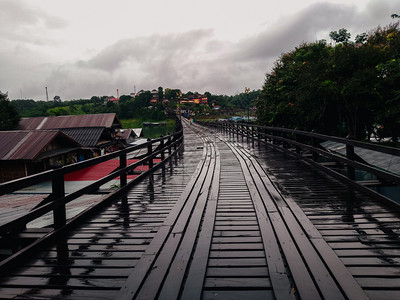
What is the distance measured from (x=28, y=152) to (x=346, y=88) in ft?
77.1

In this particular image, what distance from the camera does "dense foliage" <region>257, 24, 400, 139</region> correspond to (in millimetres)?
16406

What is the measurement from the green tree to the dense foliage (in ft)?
143

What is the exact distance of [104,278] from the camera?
270 centimetres

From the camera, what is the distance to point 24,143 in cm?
2395

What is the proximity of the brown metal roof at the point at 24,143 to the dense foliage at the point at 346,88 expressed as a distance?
20.0 m

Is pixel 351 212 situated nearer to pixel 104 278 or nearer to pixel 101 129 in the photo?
pixel 104 278

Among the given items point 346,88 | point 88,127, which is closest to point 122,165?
point 346,88

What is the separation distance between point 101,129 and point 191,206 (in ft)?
110

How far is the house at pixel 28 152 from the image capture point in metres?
22.5

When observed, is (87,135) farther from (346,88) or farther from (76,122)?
(346,88)

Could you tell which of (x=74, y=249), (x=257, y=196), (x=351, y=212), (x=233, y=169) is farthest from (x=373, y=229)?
(x=233, y=169)

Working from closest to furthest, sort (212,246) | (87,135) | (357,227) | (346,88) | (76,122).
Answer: (212,246)
(357,227)
(346,88)
(87,135)
(76,122)

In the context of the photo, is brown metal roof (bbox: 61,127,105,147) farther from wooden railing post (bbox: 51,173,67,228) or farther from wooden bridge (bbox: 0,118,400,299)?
wooden railing post (bbox: 51,173,67,228)

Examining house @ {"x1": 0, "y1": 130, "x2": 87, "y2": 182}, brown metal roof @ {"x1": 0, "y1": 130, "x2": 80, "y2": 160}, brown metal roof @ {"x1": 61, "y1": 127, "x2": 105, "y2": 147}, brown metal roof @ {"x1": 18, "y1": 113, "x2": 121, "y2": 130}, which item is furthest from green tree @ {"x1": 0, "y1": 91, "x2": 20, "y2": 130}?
house @ {"x1": 0, "y1": 130, "x2": 87, "y2": 182}
